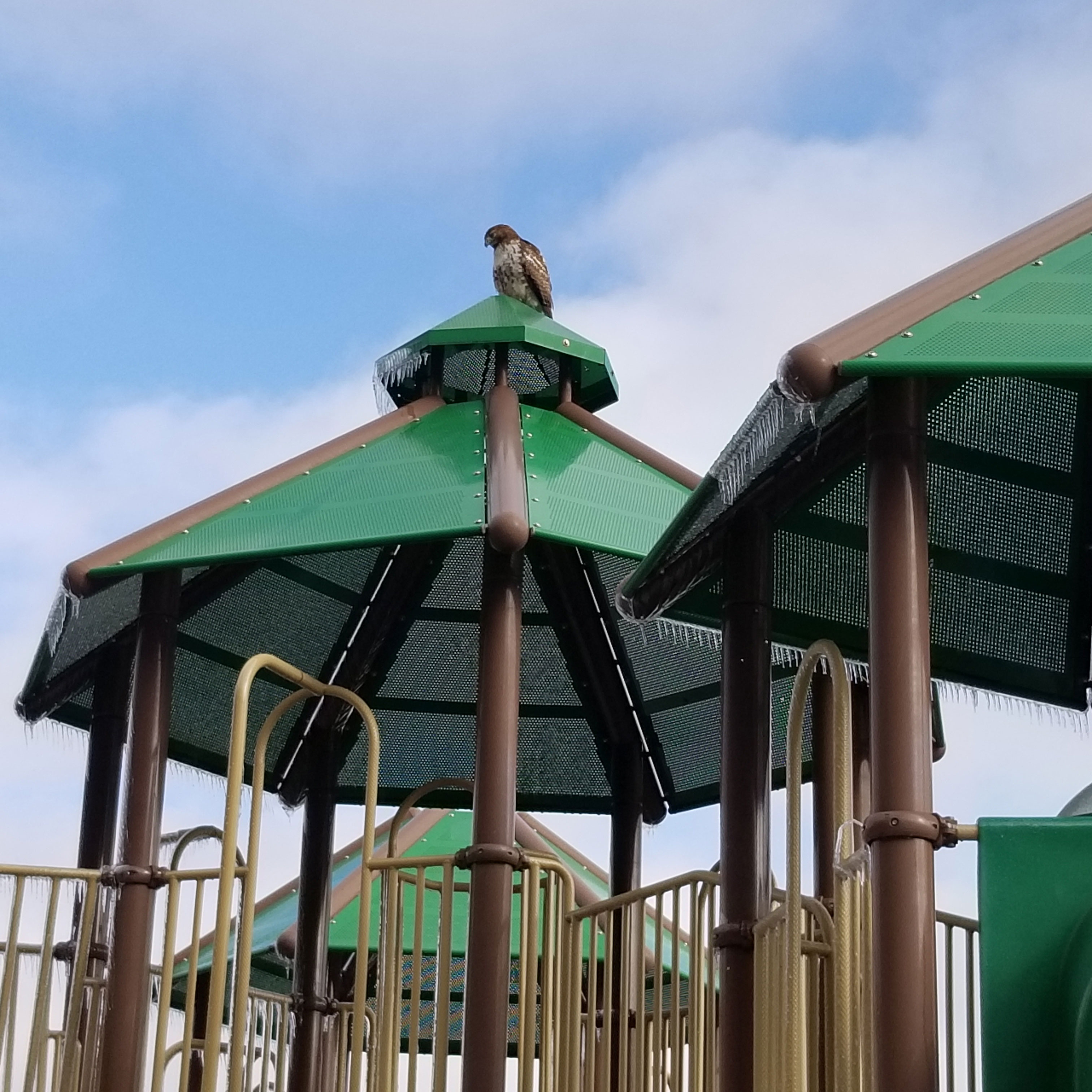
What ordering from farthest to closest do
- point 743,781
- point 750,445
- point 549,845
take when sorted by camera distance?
point 549,845 → point 743,781 → point 750,445

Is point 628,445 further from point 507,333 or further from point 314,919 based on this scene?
point 314,919

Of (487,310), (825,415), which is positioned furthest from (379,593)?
(825,415)

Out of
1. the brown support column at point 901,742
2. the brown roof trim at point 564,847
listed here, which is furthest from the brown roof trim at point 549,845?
the brown support column at point 901,742

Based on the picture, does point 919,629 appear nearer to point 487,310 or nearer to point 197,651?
point 487,310

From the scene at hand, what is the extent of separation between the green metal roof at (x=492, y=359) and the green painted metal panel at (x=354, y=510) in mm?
792

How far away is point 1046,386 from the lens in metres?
8.09

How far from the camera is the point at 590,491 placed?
9.89 m

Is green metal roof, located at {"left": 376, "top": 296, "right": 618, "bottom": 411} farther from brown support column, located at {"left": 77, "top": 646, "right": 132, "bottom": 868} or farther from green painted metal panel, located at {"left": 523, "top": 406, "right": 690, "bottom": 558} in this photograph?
brown support column, located at {"left": 77, "top": 646, "right": 132, "bottom": 868}

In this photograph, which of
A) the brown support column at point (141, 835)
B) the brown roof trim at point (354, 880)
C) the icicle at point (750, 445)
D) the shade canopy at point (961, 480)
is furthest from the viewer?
the brown roof trim at point (354, 880)

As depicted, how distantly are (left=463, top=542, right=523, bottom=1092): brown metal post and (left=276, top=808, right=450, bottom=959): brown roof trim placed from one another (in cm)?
419

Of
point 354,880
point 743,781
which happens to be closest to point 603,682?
point 354,880

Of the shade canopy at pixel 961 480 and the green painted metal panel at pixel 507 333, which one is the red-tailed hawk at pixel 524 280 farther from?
the shade canopy at pixel 961 480

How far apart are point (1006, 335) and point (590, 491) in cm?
360

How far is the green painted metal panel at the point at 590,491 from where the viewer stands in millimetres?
9500
